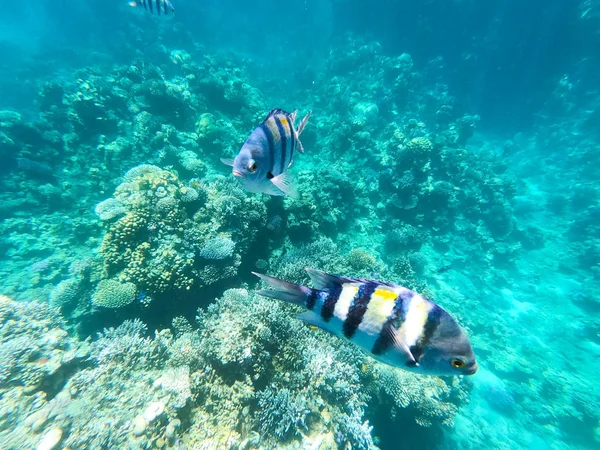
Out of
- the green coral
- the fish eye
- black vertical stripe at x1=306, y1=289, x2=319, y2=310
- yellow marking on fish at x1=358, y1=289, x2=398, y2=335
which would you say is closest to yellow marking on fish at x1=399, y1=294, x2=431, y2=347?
yellow marking on fish at x1=358, y1=289, x2=398, y2=335

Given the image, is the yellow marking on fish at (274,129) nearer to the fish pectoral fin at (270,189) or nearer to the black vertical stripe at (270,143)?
the black vertical stripe at (270,143)

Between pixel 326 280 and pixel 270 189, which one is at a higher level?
pixel 270 189

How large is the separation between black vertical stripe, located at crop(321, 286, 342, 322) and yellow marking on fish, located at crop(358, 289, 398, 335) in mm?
175

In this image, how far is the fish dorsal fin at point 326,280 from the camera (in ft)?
4.99

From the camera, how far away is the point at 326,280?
1557 mm

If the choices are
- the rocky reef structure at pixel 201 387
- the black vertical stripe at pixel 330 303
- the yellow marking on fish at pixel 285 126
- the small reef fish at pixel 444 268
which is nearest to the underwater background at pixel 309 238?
the rocky reef structure at pixel 201 387

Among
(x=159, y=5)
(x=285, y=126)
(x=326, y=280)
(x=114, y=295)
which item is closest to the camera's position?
(x=326, y=280)

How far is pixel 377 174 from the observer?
1227 cm

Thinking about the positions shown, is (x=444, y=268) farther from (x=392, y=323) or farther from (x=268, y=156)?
(x=268, y=156)

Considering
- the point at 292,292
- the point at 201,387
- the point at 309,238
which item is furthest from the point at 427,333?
the point at 309,238

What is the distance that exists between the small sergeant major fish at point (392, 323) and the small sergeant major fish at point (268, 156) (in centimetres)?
75

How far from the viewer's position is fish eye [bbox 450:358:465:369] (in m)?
1.34

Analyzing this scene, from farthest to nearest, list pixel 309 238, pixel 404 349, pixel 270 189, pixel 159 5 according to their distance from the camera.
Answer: pixel 309 238 → pixel 159 5 → pixel 270 189 → pixel 404 349

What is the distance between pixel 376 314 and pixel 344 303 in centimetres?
18
